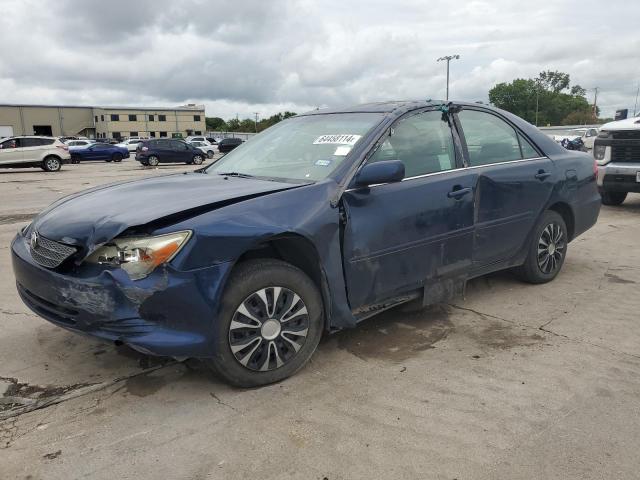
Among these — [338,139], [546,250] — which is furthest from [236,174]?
[546,250]

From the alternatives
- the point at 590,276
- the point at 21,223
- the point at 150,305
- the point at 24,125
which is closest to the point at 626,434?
the point at 150,305

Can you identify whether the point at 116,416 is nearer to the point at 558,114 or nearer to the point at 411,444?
the point at 411,444

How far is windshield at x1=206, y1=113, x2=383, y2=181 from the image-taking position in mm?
3578

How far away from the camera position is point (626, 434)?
8.65 ft

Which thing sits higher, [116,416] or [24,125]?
[24,125]

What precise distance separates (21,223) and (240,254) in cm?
751

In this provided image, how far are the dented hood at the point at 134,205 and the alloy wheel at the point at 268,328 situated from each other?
0.58m

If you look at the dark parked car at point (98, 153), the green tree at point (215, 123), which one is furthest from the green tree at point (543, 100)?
the dark parked car at point (98, 153)

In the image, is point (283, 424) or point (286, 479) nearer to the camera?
point (286, 479)

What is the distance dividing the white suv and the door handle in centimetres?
2462

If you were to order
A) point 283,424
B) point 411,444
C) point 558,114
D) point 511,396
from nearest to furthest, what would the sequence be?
point 411,444 < point 283,424 < point 511,396 < point 558,114

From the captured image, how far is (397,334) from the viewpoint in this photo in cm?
393

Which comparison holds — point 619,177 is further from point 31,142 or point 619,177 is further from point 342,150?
point 31,142

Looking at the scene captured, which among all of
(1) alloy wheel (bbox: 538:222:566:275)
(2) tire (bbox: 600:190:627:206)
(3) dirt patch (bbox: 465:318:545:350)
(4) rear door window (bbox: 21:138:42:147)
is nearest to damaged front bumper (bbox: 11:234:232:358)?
(3) dirt patch (bbox: 465:318:545:350)
